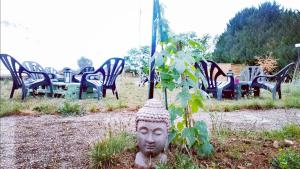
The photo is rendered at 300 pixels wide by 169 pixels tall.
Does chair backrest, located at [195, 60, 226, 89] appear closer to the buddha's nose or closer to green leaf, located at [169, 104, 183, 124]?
green leaf, located at [169, 104, 183, 124]

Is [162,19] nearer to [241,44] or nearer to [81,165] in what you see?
[81,165]

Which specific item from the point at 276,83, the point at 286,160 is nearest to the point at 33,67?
the point at 276,83

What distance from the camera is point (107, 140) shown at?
83.2 inches

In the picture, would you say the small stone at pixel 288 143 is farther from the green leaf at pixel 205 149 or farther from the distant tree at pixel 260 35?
the distant tree at pixel 260 35

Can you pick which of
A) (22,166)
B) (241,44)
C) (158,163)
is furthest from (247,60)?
(22,166)

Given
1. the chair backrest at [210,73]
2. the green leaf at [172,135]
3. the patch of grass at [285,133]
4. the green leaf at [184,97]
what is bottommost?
the patch of grass at [285,133]

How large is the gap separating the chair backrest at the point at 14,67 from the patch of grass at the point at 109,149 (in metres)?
3.87

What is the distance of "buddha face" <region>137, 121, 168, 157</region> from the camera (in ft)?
6.23

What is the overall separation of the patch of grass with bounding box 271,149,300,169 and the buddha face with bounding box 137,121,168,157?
687mm

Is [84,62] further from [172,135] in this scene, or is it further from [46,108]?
[172,135]

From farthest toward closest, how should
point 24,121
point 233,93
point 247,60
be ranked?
1. point 233,93
2. point 24,121
3. point 247,60

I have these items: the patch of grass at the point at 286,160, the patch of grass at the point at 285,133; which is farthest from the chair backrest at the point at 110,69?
the patch of grass at the point at 286,160

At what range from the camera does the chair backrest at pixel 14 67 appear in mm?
5425

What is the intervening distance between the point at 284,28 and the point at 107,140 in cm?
201
